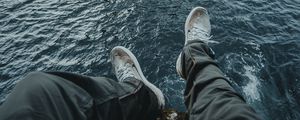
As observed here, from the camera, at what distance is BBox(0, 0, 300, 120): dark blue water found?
6.01 metres

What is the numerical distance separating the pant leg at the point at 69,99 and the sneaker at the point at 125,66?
1.36 meters

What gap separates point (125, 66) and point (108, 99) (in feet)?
8.05

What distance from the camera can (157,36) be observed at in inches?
279

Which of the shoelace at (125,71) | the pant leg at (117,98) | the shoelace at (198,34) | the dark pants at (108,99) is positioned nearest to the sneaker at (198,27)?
the shoelace at (198,34)

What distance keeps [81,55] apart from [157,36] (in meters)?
1.82

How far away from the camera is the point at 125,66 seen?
5680 millimetres

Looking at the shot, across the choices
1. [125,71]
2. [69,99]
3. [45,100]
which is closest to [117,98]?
[69,99]

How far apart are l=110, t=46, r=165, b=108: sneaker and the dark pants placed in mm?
953

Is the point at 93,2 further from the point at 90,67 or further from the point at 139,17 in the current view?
the point at 90,67

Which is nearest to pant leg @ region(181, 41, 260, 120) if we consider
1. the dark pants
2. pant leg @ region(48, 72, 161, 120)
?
the dark pants

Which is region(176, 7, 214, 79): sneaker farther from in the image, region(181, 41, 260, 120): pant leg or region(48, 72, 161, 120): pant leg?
region(48, 72, 161, 120): pant leg

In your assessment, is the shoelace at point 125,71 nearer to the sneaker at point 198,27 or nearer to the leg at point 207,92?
the leg at point 207,92

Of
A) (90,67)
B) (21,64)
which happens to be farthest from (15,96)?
(21,64)

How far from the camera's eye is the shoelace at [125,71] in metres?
5.31
